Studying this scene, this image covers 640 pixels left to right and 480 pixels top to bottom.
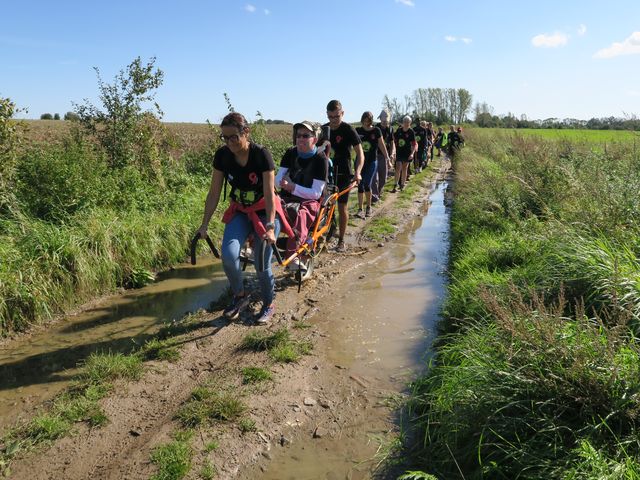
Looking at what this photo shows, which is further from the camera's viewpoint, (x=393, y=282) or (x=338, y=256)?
(x=338, y=256)

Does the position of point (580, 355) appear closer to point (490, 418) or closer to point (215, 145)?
point (490, 418)

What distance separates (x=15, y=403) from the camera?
378cm

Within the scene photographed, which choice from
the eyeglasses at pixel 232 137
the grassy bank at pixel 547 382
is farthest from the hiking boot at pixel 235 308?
the grassy bank at pixel 547 382

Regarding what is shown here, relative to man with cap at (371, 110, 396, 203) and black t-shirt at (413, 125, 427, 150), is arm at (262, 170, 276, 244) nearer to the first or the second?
man with cap at (371, 110, 396, 203)

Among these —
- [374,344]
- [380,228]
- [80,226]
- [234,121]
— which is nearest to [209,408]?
[374,344]

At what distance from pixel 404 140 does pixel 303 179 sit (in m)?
7.90

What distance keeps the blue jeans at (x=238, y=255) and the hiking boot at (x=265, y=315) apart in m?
0.06

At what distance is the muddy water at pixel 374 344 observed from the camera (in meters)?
3.20

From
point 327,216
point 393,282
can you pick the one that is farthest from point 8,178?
point 393,282

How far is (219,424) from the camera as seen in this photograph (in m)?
3.42

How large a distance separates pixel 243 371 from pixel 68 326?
8.28 feet

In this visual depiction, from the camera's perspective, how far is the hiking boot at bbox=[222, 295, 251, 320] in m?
5.19

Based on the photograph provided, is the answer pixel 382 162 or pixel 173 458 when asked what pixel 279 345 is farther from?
pixel 382 162

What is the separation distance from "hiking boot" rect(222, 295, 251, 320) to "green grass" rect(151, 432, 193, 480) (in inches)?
79.6
